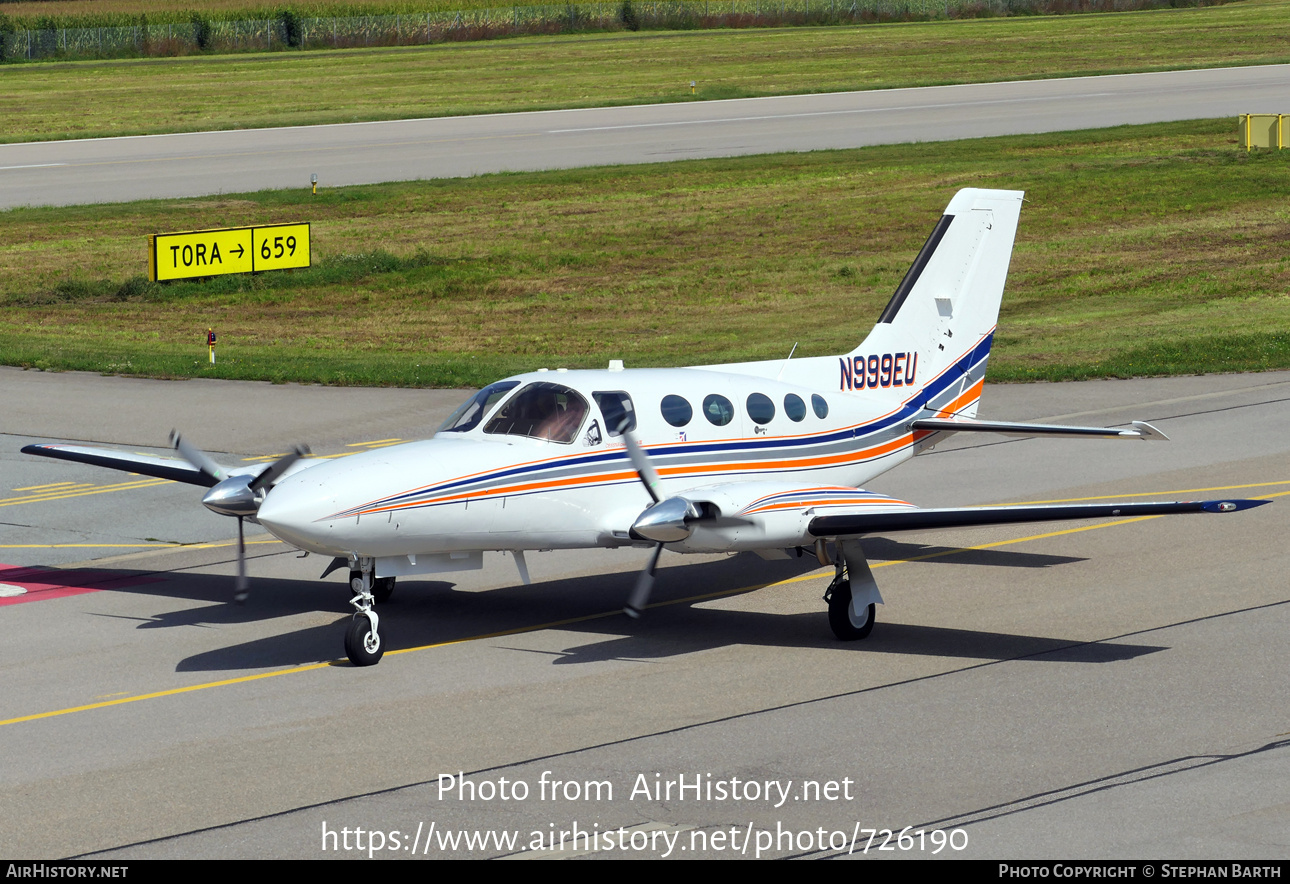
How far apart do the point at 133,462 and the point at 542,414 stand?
6.04 metres

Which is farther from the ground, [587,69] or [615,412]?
[587,69]

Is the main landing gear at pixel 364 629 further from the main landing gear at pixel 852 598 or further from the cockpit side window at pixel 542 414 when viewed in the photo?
the main landing gear at pixel 852 598

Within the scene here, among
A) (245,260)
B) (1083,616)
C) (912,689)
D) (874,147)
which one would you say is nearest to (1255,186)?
(874,147)

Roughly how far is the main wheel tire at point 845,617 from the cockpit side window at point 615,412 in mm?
2866

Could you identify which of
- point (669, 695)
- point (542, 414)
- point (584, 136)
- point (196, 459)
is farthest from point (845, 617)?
point (584, 136)

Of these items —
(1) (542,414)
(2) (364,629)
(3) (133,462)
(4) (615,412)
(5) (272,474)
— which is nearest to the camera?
(2) (364,629)

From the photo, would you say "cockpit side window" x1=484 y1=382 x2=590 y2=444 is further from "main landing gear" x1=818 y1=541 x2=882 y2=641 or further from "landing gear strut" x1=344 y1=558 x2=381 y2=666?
"main landing gear" x1=818 y1=541 x2=882 y2=641

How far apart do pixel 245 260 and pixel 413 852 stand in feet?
118

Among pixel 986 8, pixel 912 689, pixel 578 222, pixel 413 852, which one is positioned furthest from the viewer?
pixel 986 8

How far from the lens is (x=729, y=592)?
19.6 meters

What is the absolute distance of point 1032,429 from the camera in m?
19.9

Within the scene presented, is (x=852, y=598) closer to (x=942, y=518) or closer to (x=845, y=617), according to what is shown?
(x=845, y=617)

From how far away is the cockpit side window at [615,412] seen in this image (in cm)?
1725

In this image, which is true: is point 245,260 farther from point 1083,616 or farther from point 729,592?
point 1083,616
